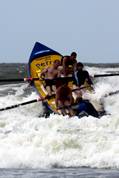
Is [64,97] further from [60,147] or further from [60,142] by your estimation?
[60,147]

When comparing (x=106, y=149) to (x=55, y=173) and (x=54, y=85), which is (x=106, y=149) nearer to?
(x=55, y=173)

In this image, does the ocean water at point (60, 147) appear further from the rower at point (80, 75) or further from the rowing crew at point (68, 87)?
the rower at point (80, 75)

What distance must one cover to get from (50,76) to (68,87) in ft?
4.06

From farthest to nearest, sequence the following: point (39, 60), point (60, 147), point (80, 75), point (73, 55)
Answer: point (39, 60), point (73, 55), point (80, 75), point (60, 147)

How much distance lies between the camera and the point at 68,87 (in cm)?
1506

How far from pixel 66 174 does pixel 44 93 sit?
7.42m

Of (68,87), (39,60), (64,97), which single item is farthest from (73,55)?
(39,60)

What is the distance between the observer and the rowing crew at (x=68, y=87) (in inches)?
572

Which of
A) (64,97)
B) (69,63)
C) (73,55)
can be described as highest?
(73,55)

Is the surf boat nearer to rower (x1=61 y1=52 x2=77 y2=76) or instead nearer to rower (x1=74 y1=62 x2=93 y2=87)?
rower (x1=61 y1=52 x2=77 y2=76)

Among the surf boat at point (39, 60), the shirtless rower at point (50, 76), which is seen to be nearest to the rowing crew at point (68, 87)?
the shirtless rower at point (50, 76)

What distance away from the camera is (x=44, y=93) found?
17.2 meters

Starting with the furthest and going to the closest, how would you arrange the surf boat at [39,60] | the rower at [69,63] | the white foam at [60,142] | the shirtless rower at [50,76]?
the surf boat at [39,60] → the shirtless rower at [50,76] → the rower at [69,63] → the white foam at [60,142]

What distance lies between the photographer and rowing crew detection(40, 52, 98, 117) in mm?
14530
